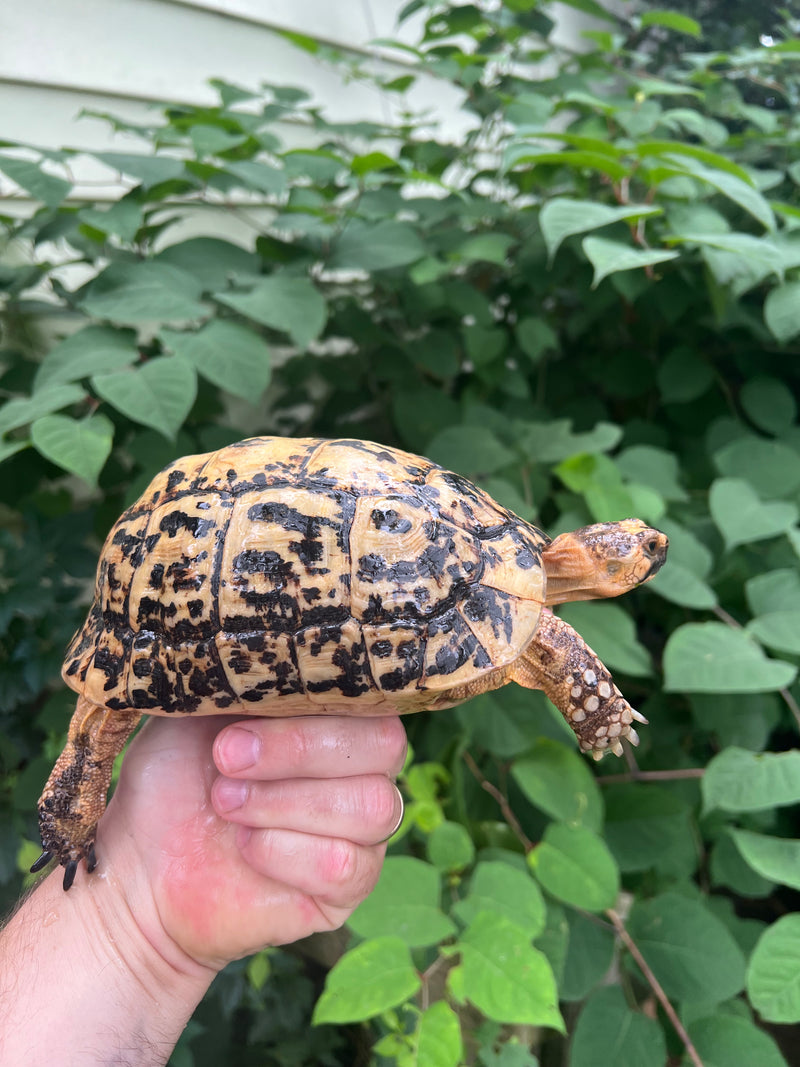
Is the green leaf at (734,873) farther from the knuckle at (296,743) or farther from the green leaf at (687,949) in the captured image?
the knuckle at (296,743)

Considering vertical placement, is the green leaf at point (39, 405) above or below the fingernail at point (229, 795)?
above

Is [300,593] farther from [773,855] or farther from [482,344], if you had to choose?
[482,344]

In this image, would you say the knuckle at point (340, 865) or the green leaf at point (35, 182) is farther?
the green leaf at point (35, 182)

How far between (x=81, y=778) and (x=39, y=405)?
540 millimetres

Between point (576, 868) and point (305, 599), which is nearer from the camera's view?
point (305, 599)

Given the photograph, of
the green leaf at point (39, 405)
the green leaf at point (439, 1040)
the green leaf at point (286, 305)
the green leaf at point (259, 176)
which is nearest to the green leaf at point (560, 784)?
the green leaf at point (439, 1040)

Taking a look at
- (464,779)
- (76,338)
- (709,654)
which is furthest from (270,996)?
(76,338)

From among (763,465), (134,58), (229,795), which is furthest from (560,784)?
(134,58)

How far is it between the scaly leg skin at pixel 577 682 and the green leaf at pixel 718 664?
0.21 m

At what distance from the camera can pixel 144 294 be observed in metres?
1.11

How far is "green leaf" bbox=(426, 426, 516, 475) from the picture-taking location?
4.05 feet

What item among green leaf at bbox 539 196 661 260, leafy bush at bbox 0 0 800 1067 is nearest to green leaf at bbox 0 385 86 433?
leafy bush at bbox 0 0 800 1067

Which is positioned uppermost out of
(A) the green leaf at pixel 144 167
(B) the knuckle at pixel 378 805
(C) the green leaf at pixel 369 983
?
(A) the green leaf at pixel 144 167

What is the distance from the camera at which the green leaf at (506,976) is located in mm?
781
